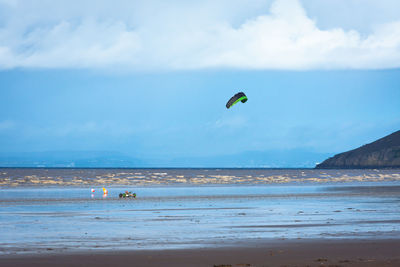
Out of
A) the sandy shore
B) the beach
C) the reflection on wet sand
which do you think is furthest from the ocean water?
the reflection on wet sand

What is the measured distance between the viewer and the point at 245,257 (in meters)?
15.6

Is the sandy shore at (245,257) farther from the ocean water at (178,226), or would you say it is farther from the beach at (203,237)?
the ocean water at (178,226)

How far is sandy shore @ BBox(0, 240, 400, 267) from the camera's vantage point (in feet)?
48.4

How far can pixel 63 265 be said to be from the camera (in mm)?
14500

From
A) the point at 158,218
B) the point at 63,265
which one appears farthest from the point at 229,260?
the point at 158,218

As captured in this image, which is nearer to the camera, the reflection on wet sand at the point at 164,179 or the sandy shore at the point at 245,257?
the sandy shore at the point at 245,257

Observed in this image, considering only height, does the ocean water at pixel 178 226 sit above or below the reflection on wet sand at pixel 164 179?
below

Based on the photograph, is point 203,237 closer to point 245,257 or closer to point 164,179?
point 245,257

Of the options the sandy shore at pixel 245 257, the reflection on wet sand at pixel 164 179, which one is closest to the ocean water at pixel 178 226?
the sandy shore at pixel 245 257

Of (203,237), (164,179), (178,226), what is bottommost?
(203,237)

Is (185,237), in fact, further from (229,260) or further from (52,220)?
(52,220)

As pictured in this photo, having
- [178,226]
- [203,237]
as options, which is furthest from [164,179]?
[203,237]

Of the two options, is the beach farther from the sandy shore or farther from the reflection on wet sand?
the reflection on wet sand

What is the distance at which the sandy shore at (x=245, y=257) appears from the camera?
1475 cm
